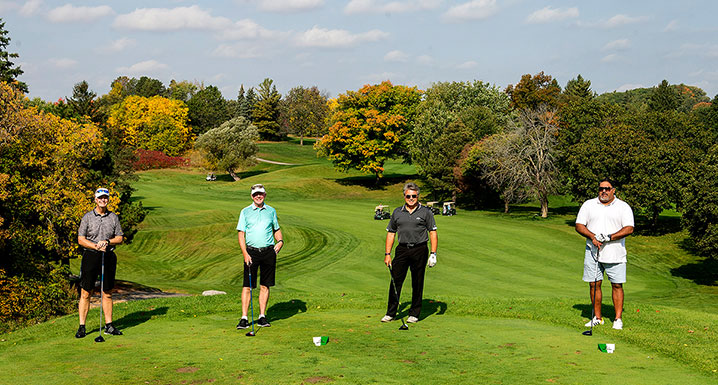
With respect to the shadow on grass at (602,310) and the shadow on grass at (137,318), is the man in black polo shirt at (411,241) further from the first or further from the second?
the shadow on grass at (137,318)

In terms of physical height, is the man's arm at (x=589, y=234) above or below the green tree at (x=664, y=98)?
below

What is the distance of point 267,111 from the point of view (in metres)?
139

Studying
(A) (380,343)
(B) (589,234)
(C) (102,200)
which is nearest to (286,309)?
(A) (380,343)

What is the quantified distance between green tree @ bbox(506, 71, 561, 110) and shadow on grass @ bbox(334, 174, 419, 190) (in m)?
26.9

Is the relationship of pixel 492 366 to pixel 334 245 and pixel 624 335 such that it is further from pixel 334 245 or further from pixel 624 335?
pixel 334 245

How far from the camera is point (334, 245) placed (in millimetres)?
36844

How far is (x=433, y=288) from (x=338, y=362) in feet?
60.8

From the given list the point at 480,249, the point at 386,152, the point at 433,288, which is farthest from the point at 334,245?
the point at 386,152

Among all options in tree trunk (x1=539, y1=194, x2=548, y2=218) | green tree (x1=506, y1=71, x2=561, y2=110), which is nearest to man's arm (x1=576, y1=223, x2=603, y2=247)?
tree trunk (x1=539, y1=194, x2=548, y2=218)

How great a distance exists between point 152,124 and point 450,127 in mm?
65061

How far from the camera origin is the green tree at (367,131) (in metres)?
77.7

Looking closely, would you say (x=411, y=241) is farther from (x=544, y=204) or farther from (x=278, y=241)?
(x=544, y=204)

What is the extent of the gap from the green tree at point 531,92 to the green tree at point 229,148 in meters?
44.9

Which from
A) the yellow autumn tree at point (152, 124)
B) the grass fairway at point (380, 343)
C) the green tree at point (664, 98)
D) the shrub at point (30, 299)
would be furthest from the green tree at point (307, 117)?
the grass fairway at point (380, 343)
